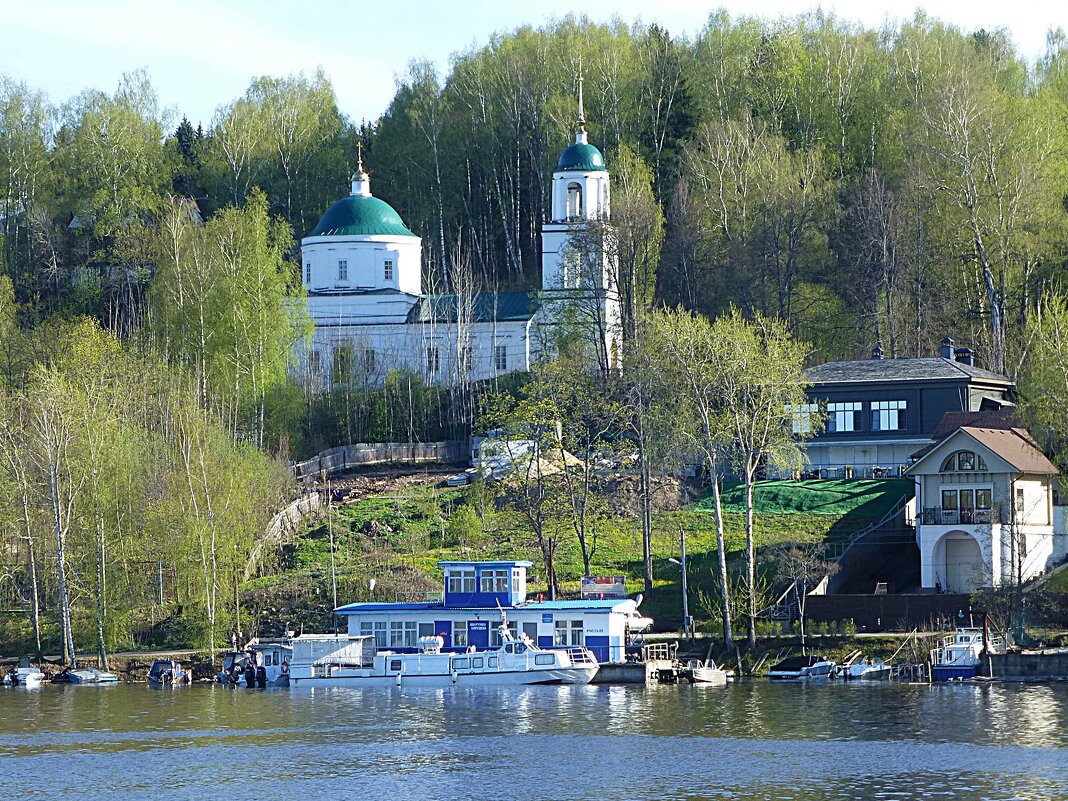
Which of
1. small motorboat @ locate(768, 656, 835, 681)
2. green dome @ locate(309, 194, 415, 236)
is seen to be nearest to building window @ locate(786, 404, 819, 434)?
small motorboat @ locate(768, 656, 835, 681)

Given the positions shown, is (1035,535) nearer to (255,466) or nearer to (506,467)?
(506,467)

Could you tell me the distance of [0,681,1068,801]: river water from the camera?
137ft

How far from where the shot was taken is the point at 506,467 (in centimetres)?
7619

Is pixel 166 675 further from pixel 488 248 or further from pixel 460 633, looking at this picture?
pixel 488 248

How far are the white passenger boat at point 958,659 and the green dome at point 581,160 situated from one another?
1788 inches

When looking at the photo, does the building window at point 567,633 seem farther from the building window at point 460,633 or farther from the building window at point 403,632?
the building window at point 403,632

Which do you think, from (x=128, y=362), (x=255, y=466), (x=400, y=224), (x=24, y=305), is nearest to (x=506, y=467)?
(x=255, y=466)

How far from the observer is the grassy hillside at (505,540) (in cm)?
7000

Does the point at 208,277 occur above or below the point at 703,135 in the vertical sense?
below

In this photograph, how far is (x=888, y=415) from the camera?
81.6 metres

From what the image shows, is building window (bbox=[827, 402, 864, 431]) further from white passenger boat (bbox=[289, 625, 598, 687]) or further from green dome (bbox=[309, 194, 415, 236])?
green dome (bbox=[309, 194, 415, 236])

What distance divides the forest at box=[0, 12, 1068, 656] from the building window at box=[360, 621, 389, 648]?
5870mm

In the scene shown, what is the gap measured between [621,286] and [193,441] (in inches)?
1150

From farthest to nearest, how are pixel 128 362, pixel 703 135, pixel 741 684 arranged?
pixel 703 135 → pixel 128 362 → pixel 741 684
